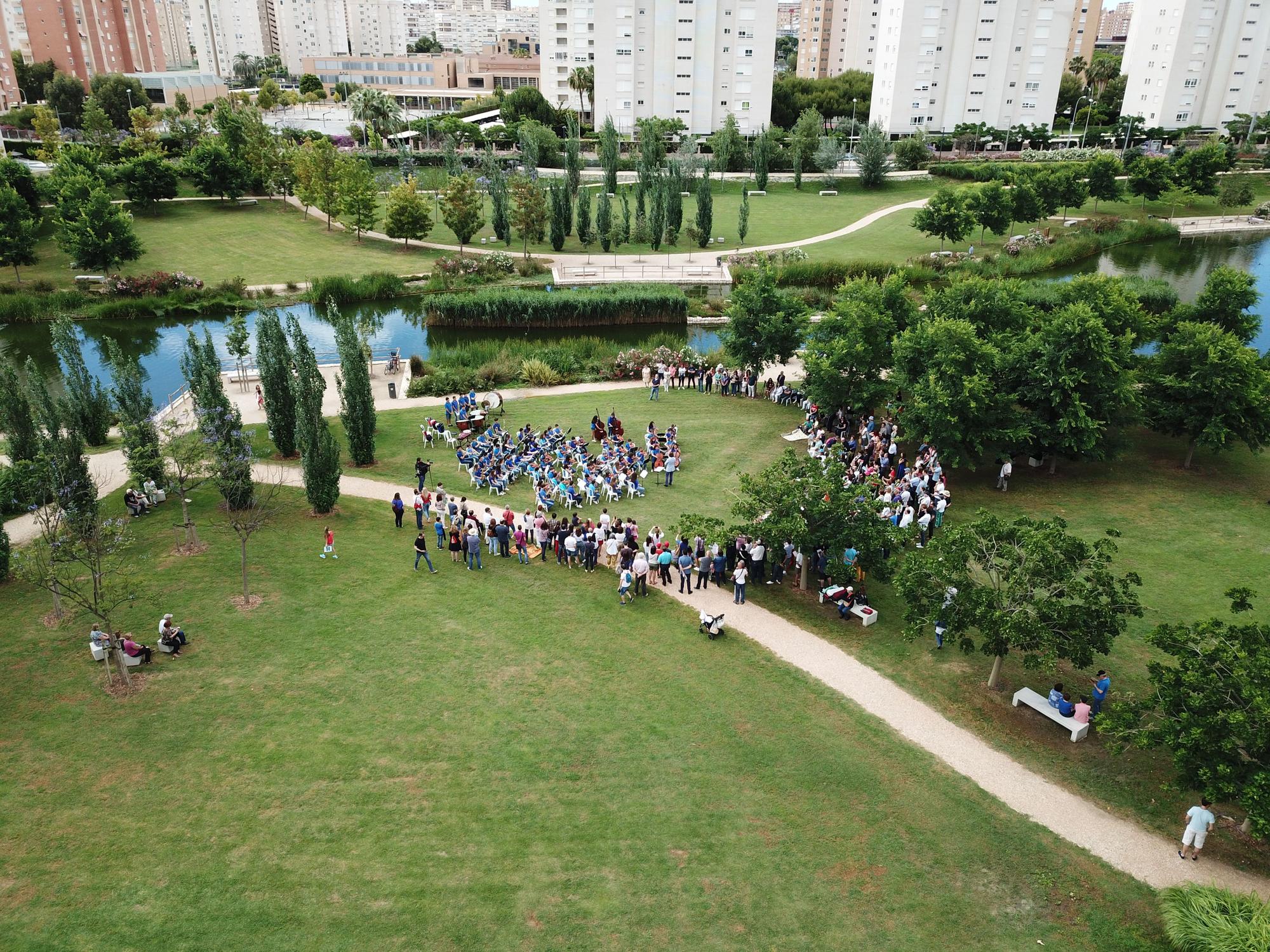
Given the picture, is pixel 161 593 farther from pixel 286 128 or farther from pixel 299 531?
pixel 286 128

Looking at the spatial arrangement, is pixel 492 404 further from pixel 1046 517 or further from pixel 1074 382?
pixel 1074 382

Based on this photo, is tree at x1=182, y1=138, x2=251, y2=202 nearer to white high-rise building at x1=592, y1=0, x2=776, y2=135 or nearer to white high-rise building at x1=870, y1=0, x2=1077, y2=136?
white high-rise building at x1=592, y1=0, x2=776, y2=135

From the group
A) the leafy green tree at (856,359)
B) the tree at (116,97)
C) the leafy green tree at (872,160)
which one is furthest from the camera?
the tree at (116,97)

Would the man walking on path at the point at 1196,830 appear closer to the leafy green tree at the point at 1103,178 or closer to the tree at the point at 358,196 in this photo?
the tree at the point at 358,196

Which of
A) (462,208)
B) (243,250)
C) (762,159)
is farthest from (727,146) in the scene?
(243,250)

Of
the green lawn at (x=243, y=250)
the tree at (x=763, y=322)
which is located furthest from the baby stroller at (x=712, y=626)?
the green lawn at (x=243, y=250)

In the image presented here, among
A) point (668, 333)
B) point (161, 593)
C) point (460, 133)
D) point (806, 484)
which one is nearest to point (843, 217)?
point (668, 333)
